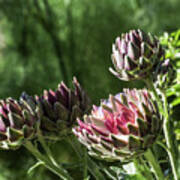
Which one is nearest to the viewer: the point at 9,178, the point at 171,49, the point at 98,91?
the point at 171,49

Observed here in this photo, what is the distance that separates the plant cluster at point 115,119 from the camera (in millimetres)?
177

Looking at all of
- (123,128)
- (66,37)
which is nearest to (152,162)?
(123,128)

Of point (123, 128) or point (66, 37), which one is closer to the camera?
point (123, 128)

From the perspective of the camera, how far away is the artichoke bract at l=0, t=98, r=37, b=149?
0.71 ft

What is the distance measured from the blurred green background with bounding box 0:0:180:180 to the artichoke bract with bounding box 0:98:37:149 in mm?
1714

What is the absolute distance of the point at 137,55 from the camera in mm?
233

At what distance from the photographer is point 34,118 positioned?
221mm

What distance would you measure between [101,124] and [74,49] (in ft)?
7.03

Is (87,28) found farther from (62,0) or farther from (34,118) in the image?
(34,118)

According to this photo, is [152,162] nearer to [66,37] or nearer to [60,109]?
[60,109]

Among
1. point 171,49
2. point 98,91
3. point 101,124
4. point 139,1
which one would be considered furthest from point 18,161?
point 101,124


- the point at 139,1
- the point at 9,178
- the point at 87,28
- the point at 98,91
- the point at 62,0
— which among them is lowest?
the point at 9,178

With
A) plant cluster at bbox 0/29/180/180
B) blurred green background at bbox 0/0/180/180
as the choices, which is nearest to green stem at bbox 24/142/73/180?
plant cluster at bbox 0/29/180/180

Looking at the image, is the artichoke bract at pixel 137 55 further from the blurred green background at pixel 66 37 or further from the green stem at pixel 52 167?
the blurred green background at pixel 66 37
